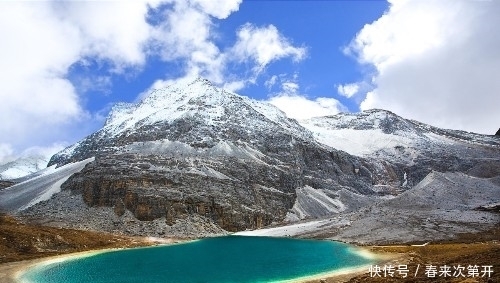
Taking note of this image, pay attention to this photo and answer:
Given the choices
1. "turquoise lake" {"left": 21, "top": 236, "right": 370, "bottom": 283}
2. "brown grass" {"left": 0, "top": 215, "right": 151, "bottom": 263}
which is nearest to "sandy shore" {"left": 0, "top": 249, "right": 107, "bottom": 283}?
"turquoise lake" {"left": 21, "top": 236, "right": 370, "bottom": 283}

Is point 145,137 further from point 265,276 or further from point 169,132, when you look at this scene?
point 265,276

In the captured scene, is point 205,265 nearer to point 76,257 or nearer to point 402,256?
point 76,257

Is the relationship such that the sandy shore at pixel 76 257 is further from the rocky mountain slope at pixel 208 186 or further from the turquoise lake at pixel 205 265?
the rocky mountain slope at pixel 208 186

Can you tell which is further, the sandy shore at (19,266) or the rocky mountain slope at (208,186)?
the rocky mountain slope at (208,186)

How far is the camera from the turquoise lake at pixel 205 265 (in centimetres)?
5372

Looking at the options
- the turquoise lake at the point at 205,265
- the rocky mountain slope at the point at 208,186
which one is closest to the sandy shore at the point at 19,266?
the turquoise lake at the point at 205,265

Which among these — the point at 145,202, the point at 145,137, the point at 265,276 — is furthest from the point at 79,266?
the point at 145,137

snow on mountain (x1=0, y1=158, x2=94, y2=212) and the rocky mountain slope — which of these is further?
snow on mountain (x1=0, y1=158, x2=94, y2=212)

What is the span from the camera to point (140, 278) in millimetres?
53750

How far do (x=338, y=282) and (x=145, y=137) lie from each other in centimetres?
14741

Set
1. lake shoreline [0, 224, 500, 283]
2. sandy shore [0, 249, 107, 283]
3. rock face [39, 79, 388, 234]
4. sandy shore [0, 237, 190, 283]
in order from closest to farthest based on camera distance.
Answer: lake shoreline [0, 224, 500, 283]
sandy shore [0, 249, 107, 283]
sandy shore [0, 237, 190, 283]
rock face [39, 79, 388, 234]

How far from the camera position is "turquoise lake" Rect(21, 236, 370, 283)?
53719 mm

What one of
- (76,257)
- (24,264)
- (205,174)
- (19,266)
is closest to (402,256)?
(76,257)

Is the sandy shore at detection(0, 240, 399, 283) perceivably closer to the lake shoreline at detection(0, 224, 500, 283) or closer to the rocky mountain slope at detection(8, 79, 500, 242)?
the lake shoreline at detection(0, 224, 500, 283)
